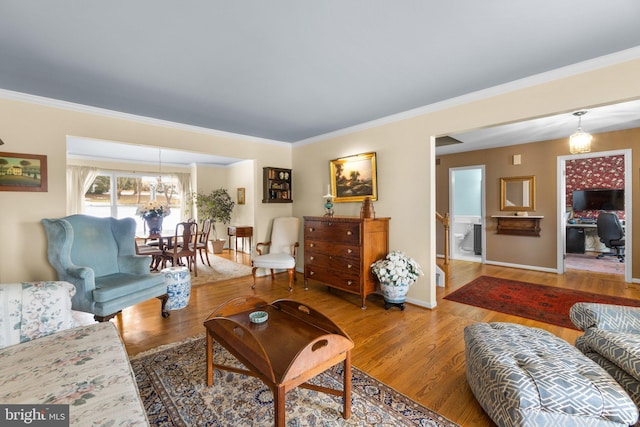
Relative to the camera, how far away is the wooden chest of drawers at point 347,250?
3494mm

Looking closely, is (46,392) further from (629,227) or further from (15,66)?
(629,227)

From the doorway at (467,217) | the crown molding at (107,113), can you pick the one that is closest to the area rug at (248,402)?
the crown molding at (107,113)

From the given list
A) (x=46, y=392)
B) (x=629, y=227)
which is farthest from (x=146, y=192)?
(x=629, y=227)

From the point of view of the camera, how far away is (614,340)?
5.13ft

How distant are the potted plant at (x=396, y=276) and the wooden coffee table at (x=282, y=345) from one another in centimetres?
154

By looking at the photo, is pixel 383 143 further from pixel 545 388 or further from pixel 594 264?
pixel 594 264

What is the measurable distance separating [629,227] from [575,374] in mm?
4701

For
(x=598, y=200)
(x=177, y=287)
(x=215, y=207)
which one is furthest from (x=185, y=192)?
(x=598, y=200)

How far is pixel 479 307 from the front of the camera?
11.4 feet

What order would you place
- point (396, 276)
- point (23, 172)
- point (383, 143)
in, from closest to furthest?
point (23, 172) < point (396, 276) < point (383, 143)

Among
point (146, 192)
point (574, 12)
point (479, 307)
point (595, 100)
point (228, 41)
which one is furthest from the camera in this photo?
point (146, 192)

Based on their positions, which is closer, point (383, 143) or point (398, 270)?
point (398, 270)

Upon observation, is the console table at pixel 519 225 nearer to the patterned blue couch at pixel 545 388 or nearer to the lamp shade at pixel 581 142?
the lamp shade at pixel 581 142

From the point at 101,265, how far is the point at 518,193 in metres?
6.90
